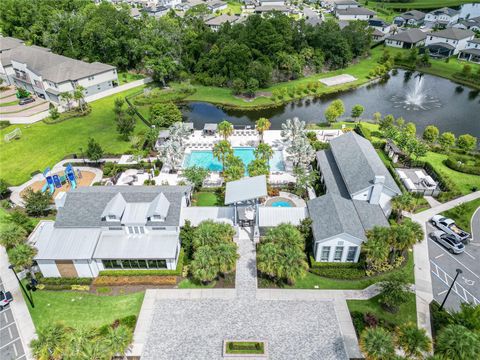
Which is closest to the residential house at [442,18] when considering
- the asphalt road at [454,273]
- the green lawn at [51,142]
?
the asphalt road at [454,273]

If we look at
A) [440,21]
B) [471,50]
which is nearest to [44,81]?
[471,50]

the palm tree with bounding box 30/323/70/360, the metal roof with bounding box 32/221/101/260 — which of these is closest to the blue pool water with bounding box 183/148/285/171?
the metal roof with bounding box 32/221/101/260

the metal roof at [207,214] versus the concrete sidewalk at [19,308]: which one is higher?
the metal roof at [207,214]

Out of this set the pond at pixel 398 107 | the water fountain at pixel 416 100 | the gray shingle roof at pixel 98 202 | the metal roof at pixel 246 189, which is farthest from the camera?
the water fountain at pixel 416 100

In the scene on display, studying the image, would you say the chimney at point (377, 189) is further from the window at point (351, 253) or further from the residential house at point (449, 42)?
the residential house at point (449, 42)

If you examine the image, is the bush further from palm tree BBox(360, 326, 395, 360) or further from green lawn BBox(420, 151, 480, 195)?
green lawn BBox(420, 151, 480, 195)
